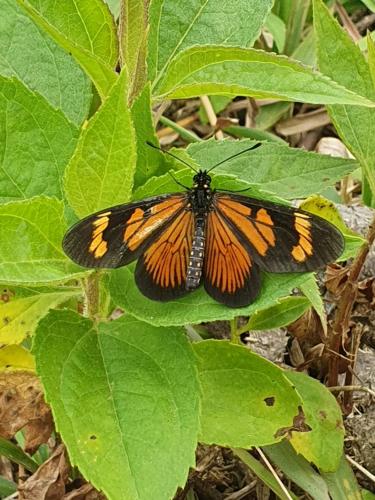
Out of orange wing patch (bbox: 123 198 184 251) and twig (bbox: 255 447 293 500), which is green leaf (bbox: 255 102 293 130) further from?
orange wing patch (bbox: 123 198 184 251)

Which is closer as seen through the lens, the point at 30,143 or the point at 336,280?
the point at 30,143

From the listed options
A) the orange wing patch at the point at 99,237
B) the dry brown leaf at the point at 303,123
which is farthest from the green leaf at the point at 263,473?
the dry brown leaf at the point at 303,123

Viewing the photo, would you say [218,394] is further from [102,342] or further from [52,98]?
[52,98]

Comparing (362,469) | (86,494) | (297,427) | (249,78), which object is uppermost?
(249,78)

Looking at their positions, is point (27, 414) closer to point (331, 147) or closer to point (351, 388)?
point (351, 388)

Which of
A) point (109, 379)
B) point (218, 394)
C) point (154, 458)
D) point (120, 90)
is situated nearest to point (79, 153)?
point (120, 90)

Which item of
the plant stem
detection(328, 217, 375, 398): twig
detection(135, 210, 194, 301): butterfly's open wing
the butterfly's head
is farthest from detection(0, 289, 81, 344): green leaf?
detection(328, 217, 375, 398): twig

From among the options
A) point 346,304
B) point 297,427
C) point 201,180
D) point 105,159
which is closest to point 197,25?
point 201,180
